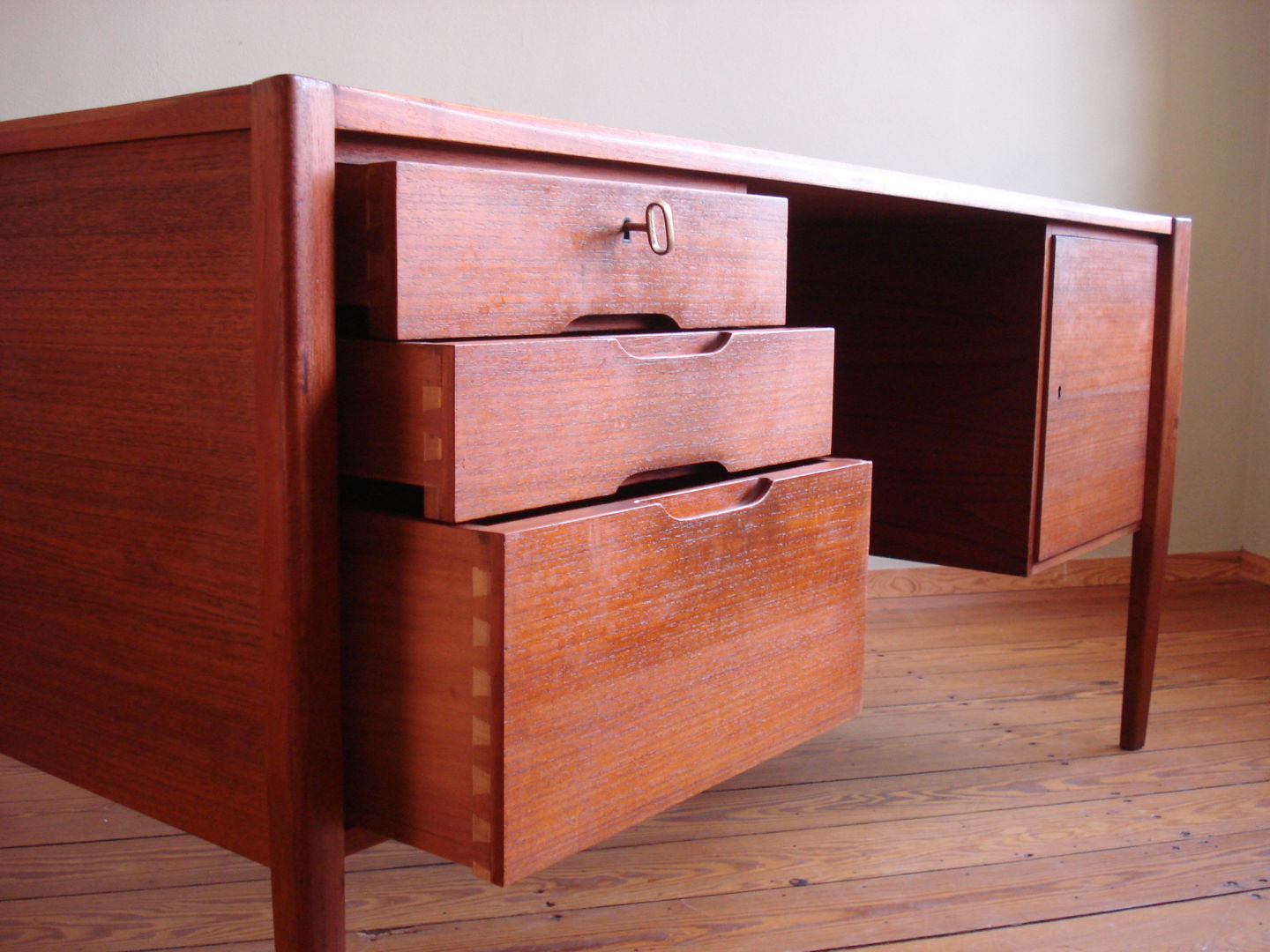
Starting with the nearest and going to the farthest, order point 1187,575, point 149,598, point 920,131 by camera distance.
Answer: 1. point 149,598
2. point 920,131
3. point 1187,575

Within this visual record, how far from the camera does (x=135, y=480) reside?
0.75 meters

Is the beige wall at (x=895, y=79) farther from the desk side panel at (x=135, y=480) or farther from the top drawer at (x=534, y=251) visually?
the top drawer at (x=534, y=251)

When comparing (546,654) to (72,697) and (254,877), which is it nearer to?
(72,697)

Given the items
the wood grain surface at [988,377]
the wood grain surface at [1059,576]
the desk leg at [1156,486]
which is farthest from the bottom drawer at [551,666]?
the wood grain surface at [1059,576]

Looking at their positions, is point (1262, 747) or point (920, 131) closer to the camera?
point (1262, 747)

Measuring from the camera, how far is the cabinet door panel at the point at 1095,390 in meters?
1.31

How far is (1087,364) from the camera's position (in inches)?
53.9

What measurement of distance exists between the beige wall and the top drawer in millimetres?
1024

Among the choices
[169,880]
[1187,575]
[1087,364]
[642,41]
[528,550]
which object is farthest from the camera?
[1187,575]

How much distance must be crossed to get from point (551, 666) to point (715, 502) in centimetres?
20

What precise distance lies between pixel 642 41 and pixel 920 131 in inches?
22.8

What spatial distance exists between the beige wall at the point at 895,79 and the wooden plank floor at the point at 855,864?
0.93m

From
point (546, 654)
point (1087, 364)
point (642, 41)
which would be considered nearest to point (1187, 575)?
point (1087, 364)

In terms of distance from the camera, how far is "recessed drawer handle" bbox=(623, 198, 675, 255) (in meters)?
0.78
